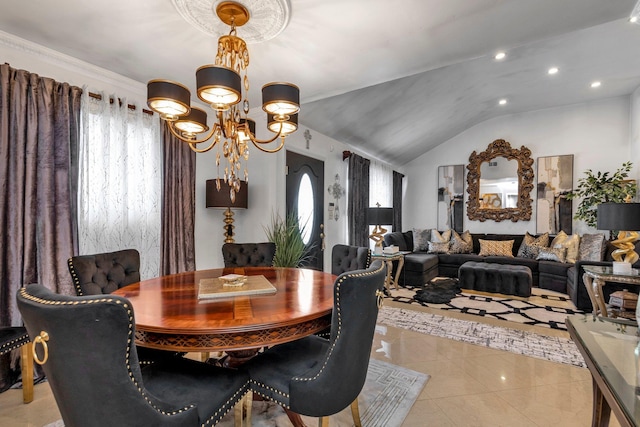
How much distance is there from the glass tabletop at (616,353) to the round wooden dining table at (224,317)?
3.21 feet

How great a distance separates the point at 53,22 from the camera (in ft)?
6.23

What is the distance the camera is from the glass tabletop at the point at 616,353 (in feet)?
2.91

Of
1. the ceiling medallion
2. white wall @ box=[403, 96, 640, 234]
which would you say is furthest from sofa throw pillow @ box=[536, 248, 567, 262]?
the ceiling medallion

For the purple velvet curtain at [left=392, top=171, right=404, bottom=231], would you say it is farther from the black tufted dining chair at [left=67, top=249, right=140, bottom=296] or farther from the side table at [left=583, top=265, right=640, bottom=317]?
the black tufted dining chair at [left=67, top=249, right=140, bottom=296]

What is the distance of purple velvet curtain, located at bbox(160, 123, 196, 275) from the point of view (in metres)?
2.89

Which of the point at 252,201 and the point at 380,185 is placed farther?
the point at 380,185

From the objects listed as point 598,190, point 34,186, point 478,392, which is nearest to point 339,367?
point 478,392

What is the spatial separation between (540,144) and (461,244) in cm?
256

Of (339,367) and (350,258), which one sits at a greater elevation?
(350,258)

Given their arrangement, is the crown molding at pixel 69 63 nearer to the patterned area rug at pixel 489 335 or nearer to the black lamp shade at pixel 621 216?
the patterned area rug at pixel 489 335

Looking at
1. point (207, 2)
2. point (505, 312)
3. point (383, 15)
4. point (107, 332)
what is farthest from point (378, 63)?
point (505, 312)

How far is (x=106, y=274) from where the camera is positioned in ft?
6.30

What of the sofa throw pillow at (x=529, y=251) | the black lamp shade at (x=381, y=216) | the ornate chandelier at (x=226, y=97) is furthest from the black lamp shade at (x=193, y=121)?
the sofa throw pillow at (x=529, y=251)

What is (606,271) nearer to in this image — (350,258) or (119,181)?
(350,258)
